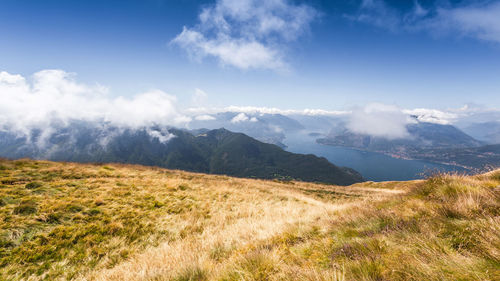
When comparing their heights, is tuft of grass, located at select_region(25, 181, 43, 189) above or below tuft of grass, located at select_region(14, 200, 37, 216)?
above

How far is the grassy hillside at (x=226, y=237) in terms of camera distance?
249 cm

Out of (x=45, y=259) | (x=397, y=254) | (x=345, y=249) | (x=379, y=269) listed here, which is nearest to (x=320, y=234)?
(x=345, y=249)

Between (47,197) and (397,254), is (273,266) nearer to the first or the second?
(397,254)

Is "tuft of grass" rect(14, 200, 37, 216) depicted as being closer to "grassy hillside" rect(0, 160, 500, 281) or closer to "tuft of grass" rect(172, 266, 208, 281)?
"grassy hillside" rect(0, 160, 500, 281)

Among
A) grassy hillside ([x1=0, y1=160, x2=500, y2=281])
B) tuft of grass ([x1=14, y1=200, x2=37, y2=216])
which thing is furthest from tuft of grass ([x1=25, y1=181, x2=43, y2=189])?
tuft of grass ([x1=14, y1=200, x2=37, y2=216])

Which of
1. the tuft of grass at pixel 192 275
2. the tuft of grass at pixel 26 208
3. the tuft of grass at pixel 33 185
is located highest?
the tuft of grass at pixel 192 275

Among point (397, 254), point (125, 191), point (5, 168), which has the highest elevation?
point (397, 254)

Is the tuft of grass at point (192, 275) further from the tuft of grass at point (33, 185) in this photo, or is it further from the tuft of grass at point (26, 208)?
the tuft of grass at point (33, 185)

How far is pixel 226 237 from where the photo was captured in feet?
17.2

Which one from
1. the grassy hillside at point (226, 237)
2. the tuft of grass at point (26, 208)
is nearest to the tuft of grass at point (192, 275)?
the grassy hillside at point (226, 237)

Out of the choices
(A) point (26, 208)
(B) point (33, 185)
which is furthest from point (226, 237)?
(B) point (33, 185)

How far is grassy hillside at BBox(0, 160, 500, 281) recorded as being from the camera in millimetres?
2489

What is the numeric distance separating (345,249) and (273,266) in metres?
1.30

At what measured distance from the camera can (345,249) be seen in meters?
3.19
